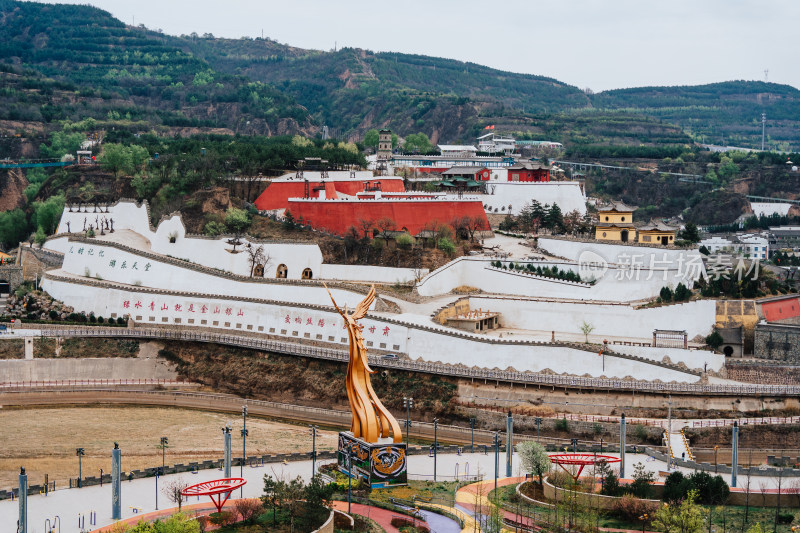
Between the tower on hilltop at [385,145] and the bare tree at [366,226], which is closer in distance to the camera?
the bare tree at [366,226]

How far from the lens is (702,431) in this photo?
153ft

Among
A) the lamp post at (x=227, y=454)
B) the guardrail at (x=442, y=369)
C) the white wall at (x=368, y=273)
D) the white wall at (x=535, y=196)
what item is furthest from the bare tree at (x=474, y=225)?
the lamp post at (x=227, y=454)

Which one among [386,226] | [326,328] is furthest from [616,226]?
[326,328]

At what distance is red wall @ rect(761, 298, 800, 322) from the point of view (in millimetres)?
54188

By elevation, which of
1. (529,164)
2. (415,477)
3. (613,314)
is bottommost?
(415,477)

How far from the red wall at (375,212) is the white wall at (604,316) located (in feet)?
39.8

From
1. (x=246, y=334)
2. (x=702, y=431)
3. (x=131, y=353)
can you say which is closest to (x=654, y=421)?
(x=702, y=431)

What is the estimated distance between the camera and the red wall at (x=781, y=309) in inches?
2133

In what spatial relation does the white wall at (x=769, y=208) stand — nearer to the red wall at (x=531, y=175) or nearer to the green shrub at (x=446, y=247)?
the red wall at (x=531, y=175)

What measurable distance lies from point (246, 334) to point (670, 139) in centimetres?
10725

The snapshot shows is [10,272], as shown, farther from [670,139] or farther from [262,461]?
[670,139]

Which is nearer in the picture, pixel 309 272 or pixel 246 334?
pixel 246 334

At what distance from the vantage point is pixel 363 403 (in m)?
36.8

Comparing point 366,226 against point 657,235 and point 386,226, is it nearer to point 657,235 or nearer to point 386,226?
point 386,226
